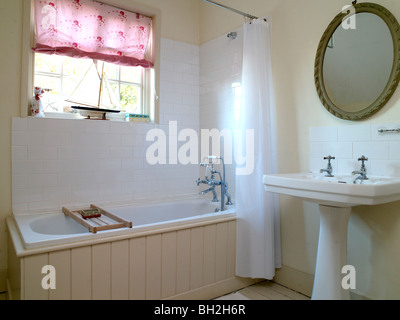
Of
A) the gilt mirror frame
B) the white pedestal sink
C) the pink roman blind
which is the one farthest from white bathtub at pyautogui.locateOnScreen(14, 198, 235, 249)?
the pink roman blind

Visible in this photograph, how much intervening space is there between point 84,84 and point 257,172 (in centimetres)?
177

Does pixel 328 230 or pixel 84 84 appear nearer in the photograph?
pixel 328 230

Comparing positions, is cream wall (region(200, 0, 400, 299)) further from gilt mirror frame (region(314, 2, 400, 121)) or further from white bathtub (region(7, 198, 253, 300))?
white bathtub (region(7, 198, 253, 300))

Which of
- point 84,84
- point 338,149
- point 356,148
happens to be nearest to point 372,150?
point 356,148

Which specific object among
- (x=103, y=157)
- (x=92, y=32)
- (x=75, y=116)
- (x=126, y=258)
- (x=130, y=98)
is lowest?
(x=126, y=258)

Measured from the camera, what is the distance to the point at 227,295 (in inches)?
94.1

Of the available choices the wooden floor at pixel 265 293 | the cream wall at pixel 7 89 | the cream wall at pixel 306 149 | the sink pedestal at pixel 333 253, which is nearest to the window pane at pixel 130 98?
the cream wall at pixel 7 89

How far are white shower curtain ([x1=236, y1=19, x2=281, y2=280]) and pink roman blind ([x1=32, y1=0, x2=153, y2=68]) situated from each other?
1.17 metres

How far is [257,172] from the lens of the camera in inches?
96.5

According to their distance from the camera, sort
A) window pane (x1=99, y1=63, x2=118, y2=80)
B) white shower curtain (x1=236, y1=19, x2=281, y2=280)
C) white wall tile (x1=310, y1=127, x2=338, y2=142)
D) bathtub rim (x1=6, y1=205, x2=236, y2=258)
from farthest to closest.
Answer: window pane (x1=99, y1=63, x2=118, y2=80) → white shower curtain (x1=236, y1=19, x2=281, y2=280) → white wall tile (x1=310, y1=127, x2=338, y2=142) → bathtub rim (x1=6, y1=205, x2=236, y2=258)

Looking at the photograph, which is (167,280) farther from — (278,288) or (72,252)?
(278,288)

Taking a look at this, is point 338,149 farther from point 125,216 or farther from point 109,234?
point 125,216

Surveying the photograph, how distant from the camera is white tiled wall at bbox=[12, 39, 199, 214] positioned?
2.47 meters

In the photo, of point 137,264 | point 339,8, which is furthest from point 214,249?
point 339,8
